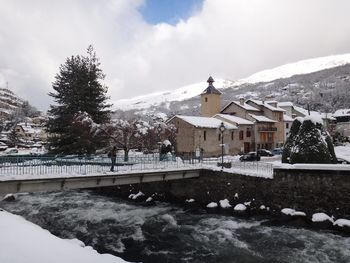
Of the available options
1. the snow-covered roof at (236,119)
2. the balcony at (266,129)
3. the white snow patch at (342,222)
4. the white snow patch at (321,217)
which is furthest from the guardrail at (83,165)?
the balcony at (266,129)

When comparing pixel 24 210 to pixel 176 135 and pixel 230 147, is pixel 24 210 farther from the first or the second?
pixel 230 147

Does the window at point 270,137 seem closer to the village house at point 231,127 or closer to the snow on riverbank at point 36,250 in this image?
the village house at point 231,127

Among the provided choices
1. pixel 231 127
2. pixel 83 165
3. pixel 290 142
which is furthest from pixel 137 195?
pixel 231 127

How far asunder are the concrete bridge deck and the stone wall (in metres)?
1.74

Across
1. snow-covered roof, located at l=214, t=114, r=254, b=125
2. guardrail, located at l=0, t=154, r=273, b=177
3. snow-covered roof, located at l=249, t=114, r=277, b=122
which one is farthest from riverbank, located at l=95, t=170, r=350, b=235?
snow-covered roof, located at l=249, t=114, r=277, b=122

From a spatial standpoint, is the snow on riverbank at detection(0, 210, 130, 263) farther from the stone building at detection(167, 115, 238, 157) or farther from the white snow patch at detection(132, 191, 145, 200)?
the stone building at detection(167, 115, 238, 157)

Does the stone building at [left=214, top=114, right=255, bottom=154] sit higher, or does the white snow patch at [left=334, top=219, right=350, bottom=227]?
the stone building at [left=214, top=114, right=255, bottom=154]

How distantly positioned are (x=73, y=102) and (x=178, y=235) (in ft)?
99.8

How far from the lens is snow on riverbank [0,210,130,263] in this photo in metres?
9.27

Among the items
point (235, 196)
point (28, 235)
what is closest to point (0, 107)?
point (235, 196)

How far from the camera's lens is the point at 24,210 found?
28.8 metres

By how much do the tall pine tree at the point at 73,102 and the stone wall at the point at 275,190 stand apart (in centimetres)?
1636

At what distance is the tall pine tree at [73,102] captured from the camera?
44531 millimetres

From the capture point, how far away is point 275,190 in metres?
25.7
